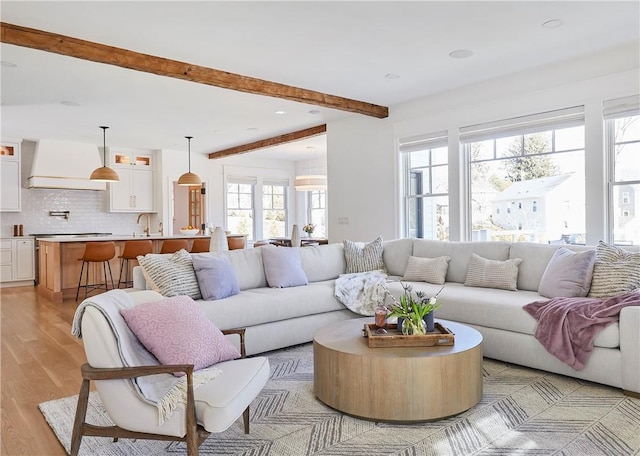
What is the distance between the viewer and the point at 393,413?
2.50 metres

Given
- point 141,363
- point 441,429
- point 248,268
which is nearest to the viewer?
point 141,363

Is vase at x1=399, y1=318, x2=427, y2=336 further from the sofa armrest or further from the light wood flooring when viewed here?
the light wood flooring

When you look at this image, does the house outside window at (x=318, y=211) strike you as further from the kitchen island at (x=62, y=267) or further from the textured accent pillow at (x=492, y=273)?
the textured accent pillow at (x=492, y=273)

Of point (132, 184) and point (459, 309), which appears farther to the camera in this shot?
point (132, 184)

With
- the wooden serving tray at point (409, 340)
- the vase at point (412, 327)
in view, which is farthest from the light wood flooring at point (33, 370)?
the vase at point (412, 327)

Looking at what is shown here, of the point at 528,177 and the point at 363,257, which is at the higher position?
the point at 528,177

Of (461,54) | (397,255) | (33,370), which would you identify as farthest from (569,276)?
(33,370)

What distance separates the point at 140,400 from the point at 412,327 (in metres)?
1.58

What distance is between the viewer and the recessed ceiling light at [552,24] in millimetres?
3725

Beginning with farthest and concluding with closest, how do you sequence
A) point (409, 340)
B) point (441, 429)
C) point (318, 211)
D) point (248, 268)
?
point (318, 211), point (248, 268), point (409, 340), point (441, 429)

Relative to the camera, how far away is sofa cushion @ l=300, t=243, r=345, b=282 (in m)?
4.76

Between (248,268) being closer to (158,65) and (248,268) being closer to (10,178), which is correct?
(158,65)

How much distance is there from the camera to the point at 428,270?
4629 millimetres

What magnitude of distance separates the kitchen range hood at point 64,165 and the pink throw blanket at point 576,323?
8.39 metres
